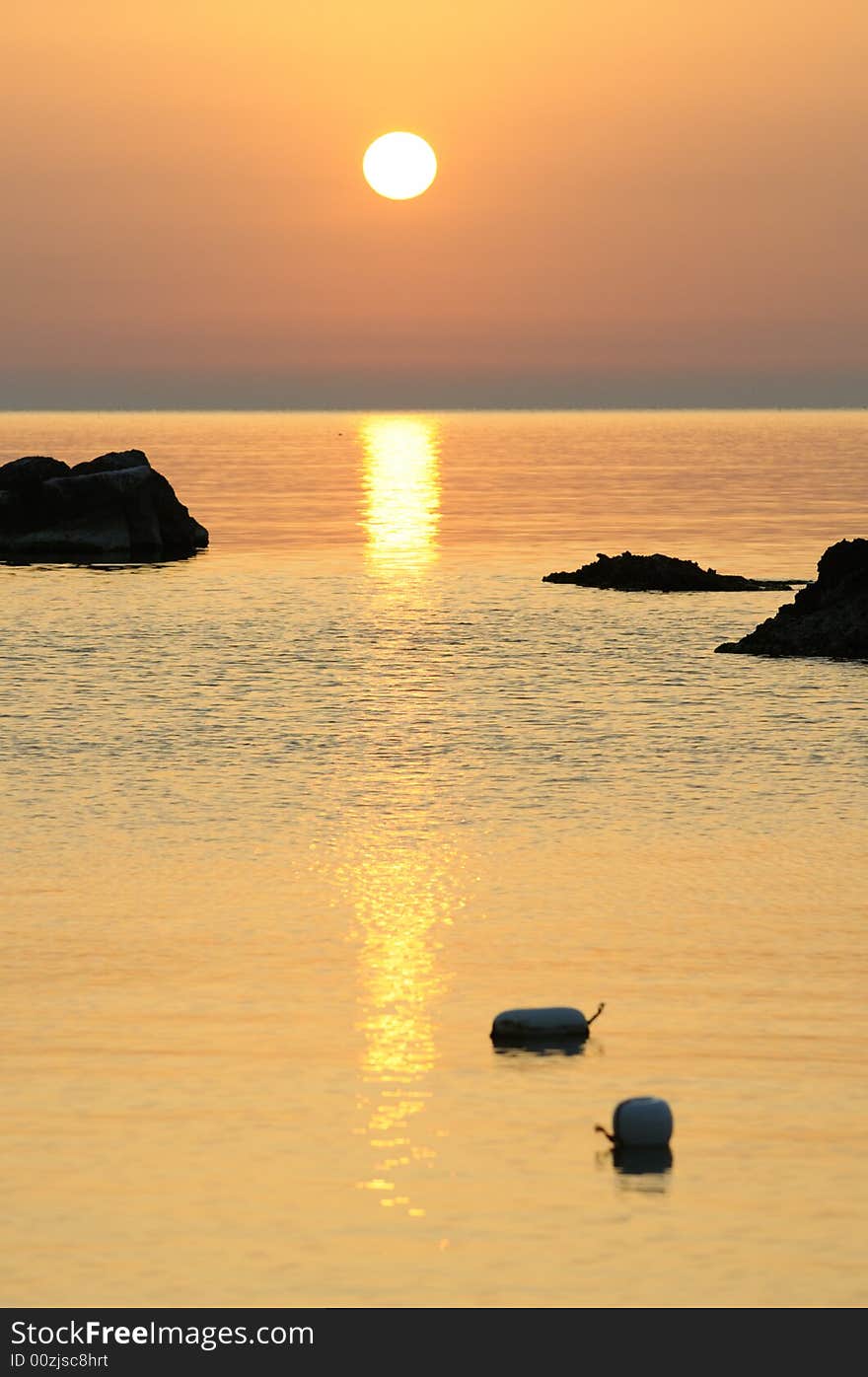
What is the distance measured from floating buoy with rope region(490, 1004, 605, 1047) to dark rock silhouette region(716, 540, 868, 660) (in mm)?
35062

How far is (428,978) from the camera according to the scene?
2105 centimetres

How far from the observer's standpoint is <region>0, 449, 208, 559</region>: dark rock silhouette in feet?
311

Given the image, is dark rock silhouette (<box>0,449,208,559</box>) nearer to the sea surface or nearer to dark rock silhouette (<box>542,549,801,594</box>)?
dark rock silhouette (<box>542,549,801,594</box>)

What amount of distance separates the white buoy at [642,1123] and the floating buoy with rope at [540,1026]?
2.66 m

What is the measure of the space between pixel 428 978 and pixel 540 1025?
292cm

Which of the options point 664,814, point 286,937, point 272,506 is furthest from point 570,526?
point 286,937

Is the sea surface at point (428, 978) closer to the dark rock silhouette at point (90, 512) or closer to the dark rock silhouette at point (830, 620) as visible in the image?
the dark rock silhouette at point (830, 620)

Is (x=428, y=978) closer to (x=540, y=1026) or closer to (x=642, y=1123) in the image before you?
(x=540, y=1026)

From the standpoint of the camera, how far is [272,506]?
140m

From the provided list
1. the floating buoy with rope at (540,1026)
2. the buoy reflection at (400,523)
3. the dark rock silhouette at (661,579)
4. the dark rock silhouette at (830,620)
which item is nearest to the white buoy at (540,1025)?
the floating buoy with rope at (540,1026)

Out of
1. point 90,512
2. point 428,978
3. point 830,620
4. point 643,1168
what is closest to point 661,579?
point 830,620

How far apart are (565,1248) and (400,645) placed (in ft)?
145
